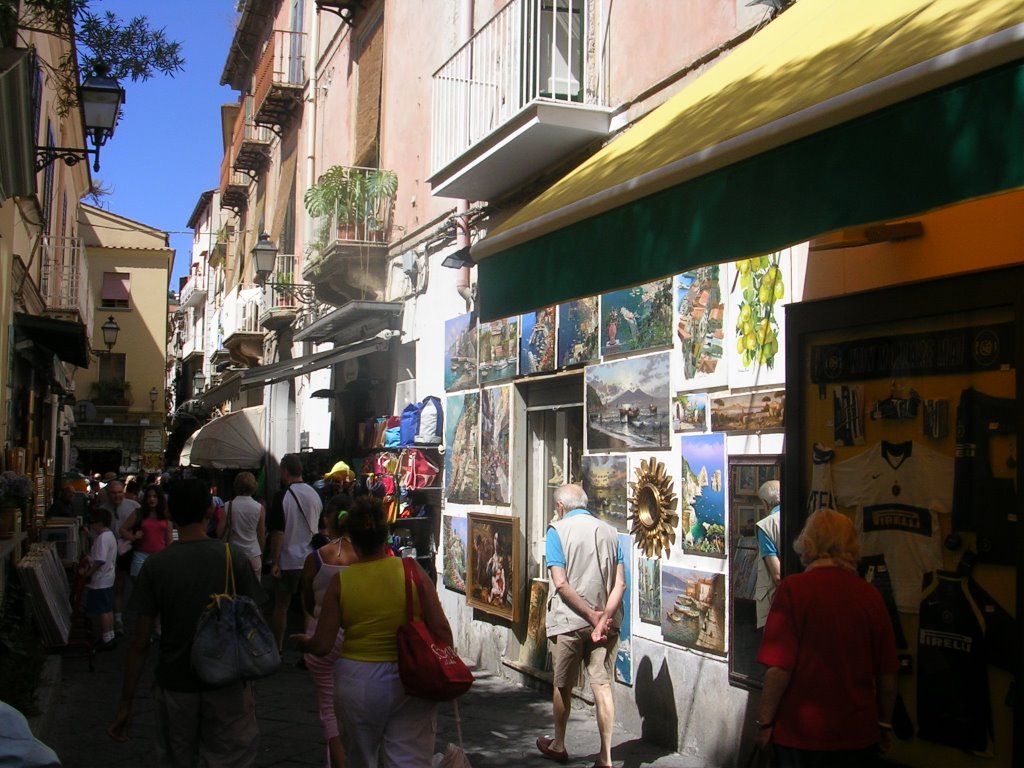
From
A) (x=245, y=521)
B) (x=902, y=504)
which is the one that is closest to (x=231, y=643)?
(x=902, y=504)

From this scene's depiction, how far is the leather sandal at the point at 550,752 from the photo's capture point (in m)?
7.14

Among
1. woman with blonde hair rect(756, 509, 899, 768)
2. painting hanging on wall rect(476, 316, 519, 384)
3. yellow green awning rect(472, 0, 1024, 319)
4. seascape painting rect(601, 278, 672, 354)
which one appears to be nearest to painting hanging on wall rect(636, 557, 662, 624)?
seascape painting rect(601, 278, 672, 354)

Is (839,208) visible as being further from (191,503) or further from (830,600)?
(191,503)

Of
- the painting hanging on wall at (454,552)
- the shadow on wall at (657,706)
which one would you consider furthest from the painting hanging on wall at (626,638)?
the painting hanging on wall at (454,552)

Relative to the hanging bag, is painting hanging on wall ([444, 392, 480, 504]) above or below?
above

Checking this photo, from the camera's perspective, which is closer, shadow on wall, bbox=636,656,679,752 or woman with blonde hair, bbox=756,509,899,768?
woman with blonde hair, bbox=756,509,899,768

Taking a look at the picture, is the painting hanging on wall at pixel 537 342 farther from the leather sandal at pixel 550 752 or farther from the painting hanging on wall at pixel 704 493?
the leather sandal at pixel 550 752

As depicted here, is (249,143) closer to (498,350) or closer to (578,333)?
(498,350)

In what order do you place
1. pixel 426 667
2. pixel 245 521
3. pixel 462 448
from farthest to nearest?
pixel 462 448
pixel 245 521
pixel 426 667

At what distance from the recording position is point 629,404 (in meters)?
8.04

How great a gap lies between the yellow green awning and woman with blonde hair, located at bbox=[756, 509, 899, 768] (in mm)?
1267

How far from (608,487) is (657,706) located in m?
1.62

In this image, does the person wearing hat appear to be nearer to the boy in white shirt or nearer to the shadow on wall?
the shadow on wall

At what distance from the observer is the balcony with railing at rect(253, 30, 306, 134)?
20984mm
